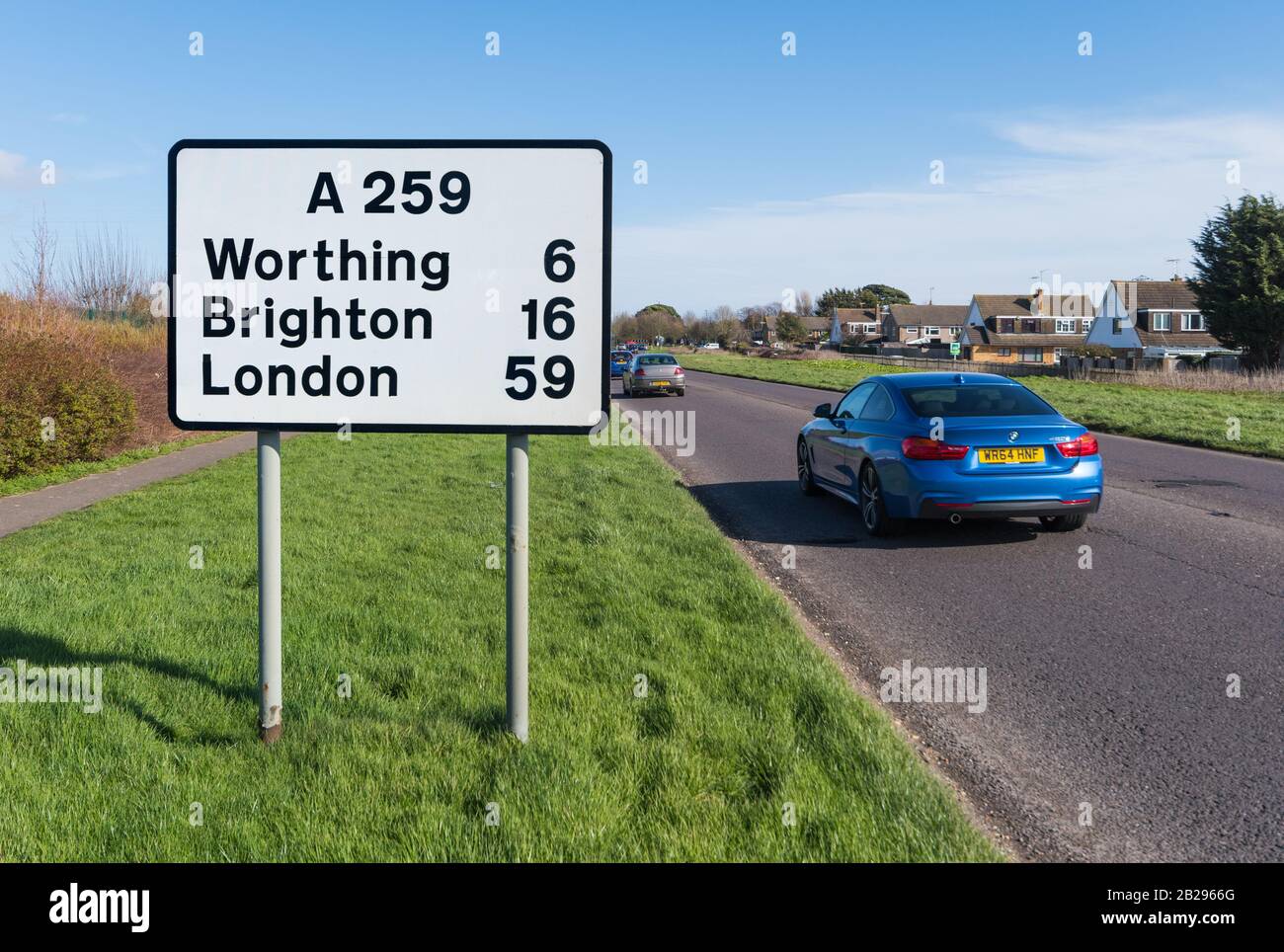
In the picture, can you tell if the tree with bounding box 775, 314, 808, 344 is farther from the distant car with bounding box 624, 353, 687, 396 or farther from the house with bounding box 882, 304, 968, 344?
the distant car with bounding box 624, 353, 687, 396

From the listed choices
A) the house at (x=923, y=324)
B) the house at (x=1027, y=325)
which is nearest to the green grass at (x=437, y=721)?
the house at (x=1027, y=325)

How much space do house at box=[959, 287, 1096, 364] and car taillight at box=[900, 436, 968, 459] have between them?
326 ft

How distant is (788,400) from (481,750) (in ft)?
93.9

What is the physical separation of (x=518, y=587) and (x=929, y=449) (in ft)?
19.4

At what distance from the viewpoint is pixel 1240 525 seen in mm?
10102

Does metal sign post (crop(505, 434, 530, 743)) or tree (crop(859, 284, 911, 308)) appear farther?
tree (crop(859, 284, 911, 308))

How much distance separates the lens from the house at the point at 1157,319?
84938mm

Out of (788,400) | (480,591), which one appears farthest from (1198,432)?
(480,591)

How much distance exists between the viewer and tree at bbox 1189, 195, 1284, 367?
52938 millimetres

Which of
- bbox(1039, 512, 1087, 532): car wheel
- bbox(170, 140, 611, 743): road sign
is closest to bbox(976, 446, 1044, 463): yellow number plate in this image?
bbox(1039, 512, 1087, 532): car wheel

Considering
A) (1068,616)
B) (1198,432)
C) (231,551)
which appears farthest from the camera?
(1198,432)

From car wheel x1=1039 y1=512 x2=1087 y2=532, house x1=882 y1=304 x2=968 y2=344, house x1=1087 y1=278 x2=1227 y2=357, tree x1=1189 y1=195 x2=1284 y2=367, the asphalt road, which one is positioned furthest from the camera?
house x1=882 y1=304 x2=968 y2=344

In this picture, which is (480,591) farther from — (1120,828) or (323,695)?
(1120,828)
